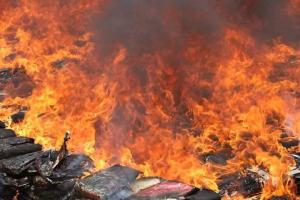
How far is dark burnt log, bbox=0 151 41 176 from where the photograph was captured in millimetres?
7582

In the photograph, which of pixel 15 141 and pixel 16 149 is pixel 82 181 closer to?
pixel 16 149

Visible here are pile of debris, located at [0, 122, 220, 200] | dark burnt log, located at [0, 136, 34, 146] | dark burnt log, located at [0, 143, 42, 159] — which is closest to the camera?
pile of debris, located at [0, 122, 220, 200]

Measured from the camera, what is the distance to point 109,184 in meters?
6.78

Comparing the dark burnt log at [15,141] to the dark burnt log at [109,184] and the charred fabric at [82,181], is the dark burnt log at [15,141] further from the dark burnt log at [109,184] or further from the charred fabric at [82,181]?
the dark burnt log at [109,184]

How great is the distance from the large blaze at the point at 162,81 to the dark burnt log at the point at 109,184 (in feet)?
2.08

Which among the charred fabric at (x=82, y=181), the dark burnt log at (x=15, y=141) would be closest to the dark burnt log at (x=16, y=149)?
the charred fabric at (x=82, y=181)

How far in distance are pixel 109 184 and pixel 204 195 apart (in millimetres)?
1552

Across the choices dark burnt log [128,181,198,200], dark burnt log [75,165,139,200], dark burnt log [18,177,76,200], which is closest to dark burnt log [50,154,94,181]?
dark burnt log [18,177,76,200]

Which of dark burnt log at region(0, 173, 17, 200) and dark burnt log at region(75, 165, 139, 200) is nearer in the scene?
dark burnt log at region(75, 165, 139, 200)

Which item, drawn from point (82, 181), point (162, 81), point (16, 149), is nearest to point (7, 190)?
Result: point (16, 149)

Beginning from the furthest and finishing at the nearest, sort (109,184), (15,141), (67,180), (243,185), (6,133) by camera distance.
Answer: (6,133) < (15,141) < (67,180) < (243,185) < (109,184)

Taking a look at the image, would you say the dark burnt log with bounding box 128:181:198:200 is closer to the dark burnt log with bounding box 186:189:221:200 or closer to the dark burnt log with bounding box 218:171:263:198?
the dark burnt log with bounding box 186:189:221:200

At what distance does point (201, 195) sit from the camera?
6.48m

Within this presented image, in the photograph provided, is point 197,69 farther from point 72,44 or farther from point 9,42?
point 9,42
